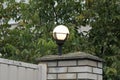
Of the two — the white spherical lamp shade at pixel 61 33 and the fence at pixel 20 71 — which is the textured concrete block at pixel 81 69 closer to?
the fence at pixel 20 71

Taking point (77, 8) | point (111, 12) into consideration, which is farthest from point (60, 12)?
point (111, 12)

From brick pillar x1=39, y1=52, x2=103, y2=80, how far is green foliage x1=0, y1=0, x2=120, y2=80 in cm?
312

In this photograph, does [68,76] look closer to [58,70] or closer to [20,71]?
→ [58,70]

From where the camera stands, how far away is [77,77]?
5.16 meters

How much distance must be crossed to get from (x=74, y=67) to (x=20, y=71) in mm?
751

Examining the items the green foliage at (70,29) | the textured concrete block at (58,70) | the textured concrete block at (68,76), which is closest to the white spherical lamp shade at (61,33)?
the textured concrete block at (58,70)

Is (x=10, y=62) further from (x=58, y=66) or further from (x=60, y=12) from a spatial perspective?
(x=60, y=12)

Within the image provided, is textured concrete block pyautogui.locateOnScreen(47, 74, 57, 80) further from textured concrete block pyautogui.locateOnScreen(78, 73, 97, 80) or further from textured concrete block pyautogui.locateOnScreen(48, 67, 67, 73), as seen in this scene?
textured concrete block pyautogui.locateOnScreen(78, 73, 97, 80)

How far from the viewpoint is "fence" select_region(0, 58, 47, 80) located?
4723 millimetres

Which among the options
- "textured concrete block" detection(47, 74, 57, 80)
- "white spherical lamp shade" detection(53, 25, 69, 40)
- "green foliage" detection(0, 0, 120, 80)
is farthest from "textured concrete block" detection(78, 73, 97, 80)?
"green foliage" detection(0, 0, 120, 80)

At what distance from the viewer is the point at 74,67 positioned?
5.19 meters

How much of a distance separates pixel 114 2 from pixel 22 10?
2.47 metres

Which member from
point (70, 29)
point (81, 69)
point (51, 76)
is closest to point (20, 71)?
point (51, 76)

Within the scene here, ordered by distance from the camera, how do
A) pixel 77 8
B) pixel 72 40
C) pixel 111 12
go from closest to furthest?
pixel 72 40 < pixel 111 12 < pixel 77 8
